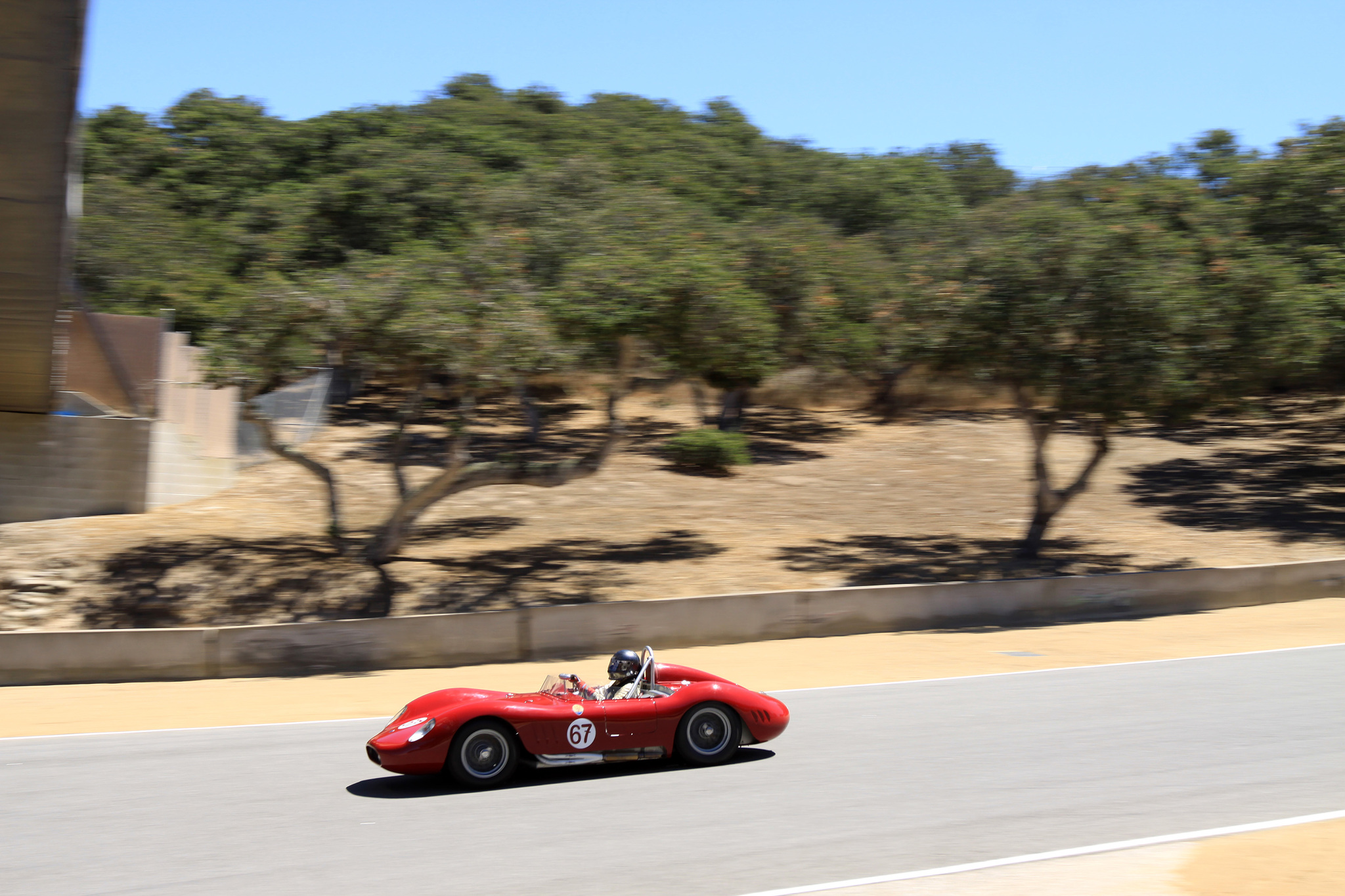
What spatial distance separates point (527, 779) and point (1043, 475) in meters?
16.6

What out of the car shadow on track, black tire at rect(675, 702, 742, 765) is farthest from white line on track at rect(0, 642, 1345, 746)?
black tire at rect(675, 702, 742, 765)

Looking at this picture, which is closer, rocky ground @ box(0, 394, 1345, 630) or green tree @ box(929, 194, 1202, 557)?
rocky ground @ box(0, 394, 1345, 630)

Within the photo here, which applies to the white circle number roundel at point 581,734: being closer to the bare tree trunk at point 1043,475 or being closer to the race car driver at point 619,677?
the race car driver at point 619,677

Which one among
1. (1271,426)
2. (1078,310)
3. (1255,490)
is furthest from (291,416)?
(1271,426)

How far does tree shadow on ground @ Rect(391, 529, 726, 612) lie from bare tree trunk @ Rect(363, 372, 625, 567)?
34.6 inches

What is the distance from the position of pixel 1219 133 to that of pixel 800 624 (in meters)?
30.0

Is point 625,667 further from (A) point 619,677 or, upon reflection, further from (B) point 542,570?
(B) point 542,570

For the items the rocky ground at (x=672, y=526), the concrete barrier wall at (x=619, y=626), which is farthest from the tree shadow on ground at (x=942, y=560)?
the concrete barrier wall at (x=619, y=626)

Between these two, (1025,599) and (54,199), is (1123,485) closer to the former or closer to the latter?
(1025,599)

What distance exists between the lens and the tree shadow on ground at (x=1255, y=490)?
26.0 meters

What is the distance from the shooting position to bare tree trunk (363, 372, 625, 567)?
64.4 feet

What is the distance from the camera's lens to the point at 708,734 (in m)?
9.00

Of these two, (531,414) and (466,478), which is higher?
(531,414)

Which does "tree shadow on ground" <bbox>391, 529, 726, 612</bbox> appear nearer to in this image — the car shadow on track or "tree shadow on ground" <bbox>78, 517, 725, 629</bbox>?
"tree shadow on ground" <bbox>78, 517, 725, 629</bbox>
